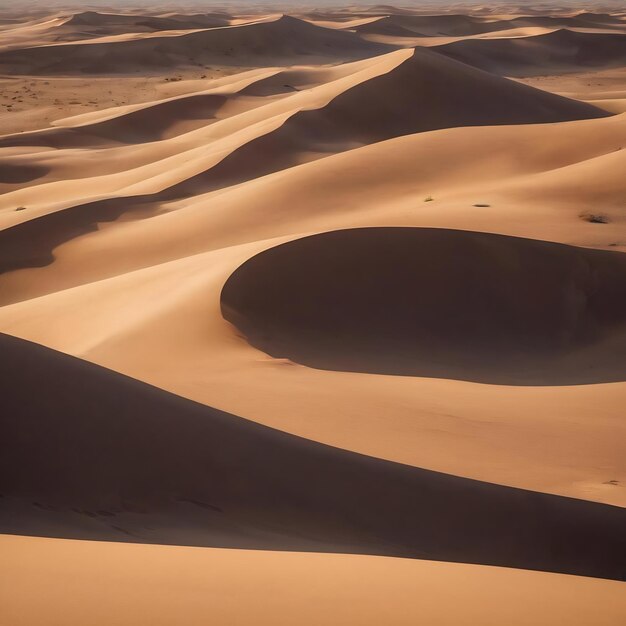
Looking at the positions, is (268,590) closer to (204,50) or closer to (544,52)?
(544,52)

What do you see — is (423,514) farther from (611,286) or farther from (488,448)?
(611,286)

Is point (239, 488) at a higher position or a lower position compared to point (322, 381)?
higher

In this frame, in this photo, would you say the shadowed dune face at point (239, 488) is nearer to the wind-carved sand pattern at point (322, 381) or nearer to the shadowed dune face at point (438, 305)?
the wind-carved sand pattern at point (322, 381)

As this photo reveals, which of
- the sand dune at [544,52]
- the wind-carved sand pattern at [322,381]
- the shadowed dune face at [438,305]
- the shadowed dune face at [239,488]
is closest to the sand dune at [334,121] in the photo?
the wind-carved sand pattern at [322,381]

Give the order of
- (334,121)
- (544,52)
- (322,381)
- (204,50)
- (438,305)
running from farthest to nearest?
(204,50), (544,52), (334,121), (438,305), (322,381)

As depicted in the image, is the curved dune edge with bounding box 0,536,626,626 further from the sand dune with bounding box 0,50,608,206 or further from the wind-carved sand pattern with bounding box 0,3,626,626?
the sand dune with bounding box 0,50,608,206

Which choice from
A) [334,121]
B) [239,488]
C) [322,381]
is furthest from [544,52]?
[239,488]

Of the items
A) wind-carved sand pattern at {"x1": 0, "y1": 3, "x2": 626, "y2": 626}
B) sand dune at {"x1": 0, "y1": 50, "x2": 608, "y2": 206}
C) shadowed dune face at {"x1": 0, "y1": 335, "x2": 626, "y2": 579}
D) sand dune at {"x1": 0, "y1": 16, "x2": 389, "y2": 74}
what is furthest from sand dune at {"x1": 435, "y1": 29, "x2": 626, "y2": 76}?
shadowed dune face at {"x1": 0, "y1": 335, "x2": 626, "y2": 579}
